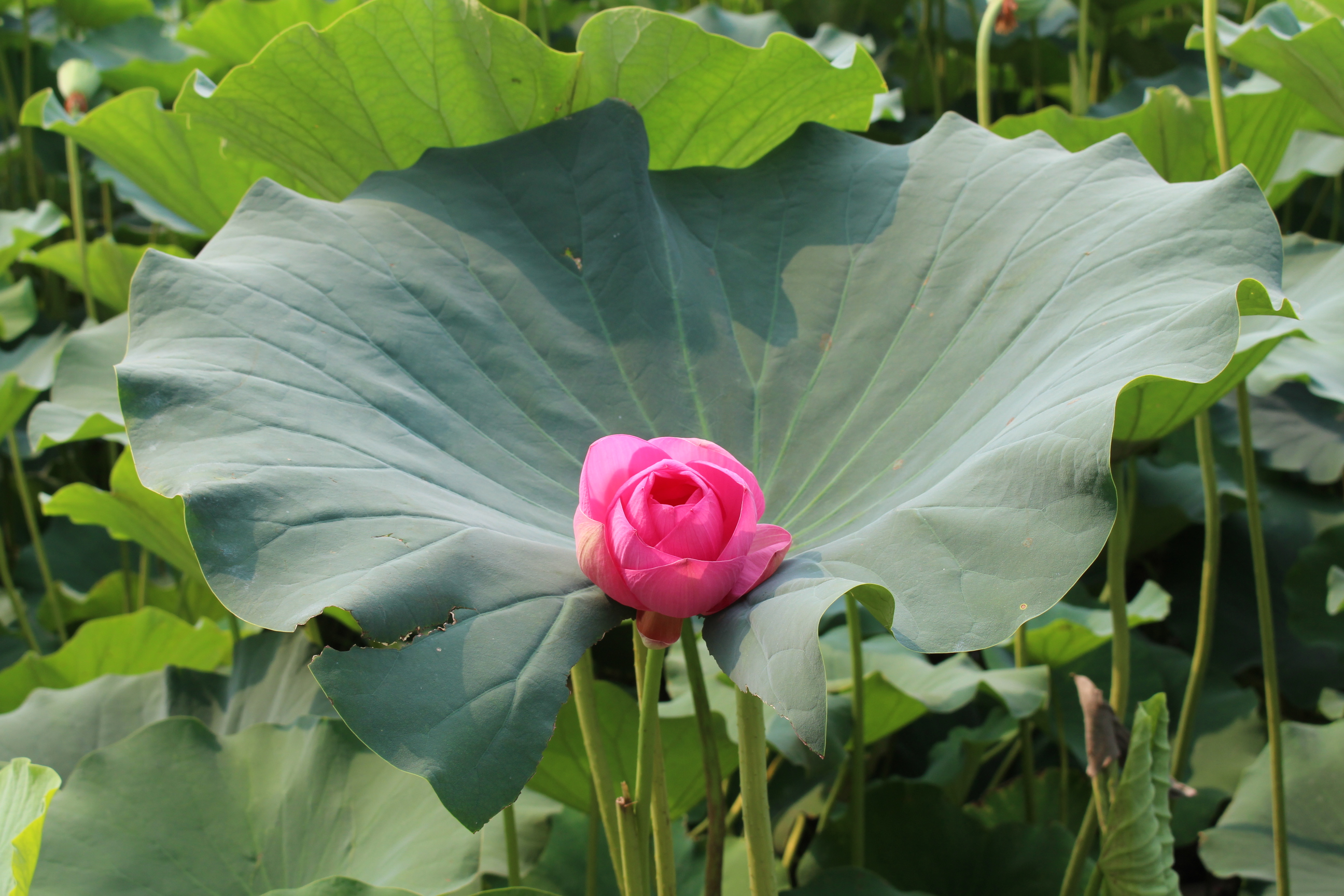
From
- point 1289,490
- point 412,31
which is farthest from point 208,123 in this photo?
point 1289,490

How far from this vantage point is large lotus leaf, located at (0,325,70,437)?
5.28 feet

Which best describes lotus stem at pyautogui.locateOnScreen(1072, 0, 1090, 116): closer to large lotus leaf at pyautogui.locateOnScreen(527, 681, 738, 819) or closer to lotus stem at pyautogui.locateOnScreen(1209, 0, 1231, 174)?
lotus stem at pyautogui.locateOnScreen(1209, 0, 1231, 174)

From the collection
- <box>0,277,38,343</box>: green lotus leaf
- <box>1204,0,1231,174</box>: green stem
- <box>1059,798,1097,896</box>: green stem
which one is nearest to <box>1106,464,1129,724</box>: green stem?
<box>1059,798,1097,896</box>: green stem

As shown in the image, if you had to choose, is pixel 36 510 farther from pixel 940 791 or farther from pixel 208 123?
pixel 940 791

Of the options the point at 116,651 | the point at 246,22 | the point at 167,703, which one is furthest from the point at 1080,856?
the point at 246,22

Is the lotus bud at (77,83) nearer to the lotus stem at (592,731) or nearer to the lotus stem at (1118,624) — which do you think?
the lotus stem at (592,731)

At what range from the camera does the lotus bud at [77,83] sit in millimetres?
1747

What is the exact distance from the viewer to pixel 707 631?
0.70 metres

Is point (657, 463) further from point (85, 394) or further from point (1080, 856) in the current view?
point (85, 394)

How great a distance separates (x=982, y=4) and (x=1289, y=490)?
1.59 meters

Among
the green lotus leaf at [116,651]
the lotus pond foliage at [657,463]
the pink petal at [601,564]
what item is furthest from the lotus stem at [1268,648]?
the green lotus leaf at [116,651]

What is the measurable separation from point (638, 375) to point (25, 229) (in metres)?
1.51

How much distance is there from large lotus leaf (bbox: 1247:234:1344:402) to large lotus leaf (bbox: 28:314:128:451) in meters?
1.33

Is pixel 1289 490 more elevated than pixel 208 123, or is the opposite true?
pixel 208 123
